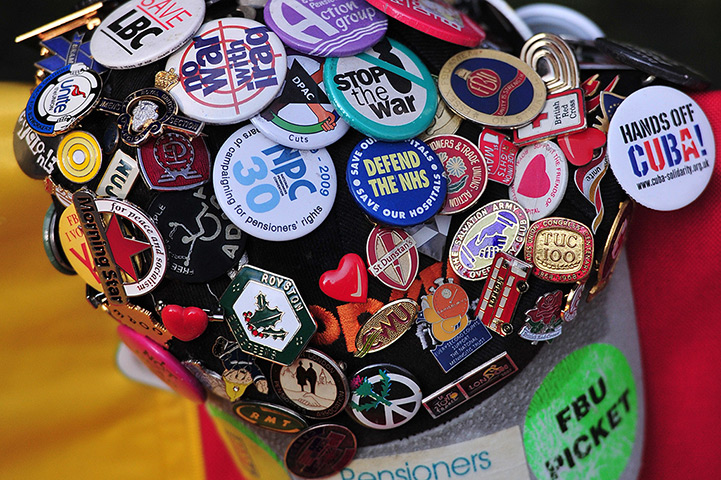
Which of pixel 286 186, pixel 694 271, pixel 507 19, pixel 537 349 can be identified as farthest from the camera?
pixel 507 19

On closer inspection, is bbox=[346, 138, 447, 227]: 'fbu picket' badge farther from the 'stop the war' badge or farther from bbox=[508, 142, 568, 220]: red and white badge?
the 'stop the war' badge

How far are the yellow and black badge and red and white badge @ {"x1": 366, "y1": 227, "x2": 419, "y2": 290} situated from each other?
15 cm

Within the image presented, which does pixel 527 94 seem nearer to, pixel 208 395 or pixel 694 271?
pixel 694 271

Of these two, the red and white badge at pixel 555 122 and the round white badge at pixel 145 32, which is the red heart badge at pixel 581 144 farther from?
the round white badge at pixel 145 32

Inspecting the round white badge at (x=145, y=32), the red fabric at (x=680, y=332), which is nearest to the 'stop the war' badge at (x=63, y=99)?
the round white badge at (x=145, y=32)

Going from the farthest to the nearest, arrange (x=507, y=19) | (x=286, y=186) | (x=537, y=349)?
(x=507, y=19) < (x=537, y=349) < (x=286, y=186)

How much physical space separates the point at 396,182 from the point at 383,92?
98 mm

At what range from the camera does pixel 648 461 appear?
36.5 inches

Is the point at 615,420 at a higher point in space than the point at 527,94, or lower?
lower

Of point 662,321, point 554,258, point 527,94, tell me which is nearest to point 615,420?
point 662,321

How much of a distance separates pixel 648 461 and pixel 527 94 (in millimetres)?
601

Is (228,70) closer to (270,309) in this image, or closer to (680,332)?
(270,309)

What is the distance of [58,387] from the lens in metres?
1.03

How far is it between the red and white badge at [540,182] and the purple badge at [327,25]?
0.69 ft
